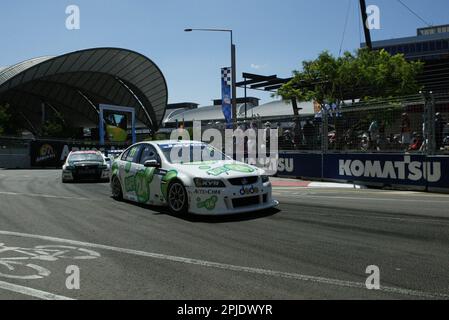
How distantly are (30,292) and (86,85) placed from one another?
75656 millimetres

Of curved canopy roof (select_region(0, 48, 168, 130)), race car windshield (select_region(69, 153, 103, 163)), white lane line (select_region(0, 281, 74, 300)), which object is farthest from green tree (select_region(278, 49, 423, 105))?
curved canopy roof (select_region(0, 48, 168, 130))

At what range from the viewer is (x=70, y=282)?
4.51m

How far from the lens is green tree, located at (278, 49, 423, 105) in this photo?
30.8 metres

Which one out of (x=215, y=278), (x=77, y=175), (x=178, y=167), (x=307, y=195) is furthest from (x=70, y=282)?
(x=77, y=175)

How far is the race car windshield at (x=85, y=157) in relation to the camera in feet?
57.4

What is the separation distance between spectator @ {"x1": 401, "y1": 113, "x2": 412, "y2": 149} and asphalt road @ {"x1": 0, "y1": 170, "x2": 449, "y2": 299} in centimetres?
278

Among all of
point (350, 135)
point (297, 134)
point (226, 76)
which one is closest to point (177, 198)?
point (350, 135)

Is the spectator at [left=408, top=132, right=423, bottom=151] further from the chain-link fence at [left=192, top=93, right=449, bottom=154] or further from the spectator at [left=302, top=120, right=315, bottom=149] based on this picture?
the spectator at [left=302, top=120, right=315, bottom=149]

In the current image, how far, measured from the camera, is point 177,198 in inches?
324

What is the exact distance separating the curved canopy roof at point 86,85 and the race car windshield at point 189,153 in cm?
5568

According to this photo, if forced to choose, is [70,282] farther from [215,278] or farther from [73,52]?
[73,52]

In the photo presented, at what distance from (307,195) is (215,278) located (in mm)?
7032

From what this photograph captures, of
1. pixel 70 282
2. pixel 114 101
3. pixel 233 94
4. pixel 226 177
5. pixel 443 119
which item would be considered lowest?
pixel 70 282

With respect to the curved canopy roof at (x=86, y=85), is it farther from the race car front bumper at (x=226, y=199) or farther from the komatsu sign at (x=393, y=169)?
the race car front bumper at (x=226, y=199)
